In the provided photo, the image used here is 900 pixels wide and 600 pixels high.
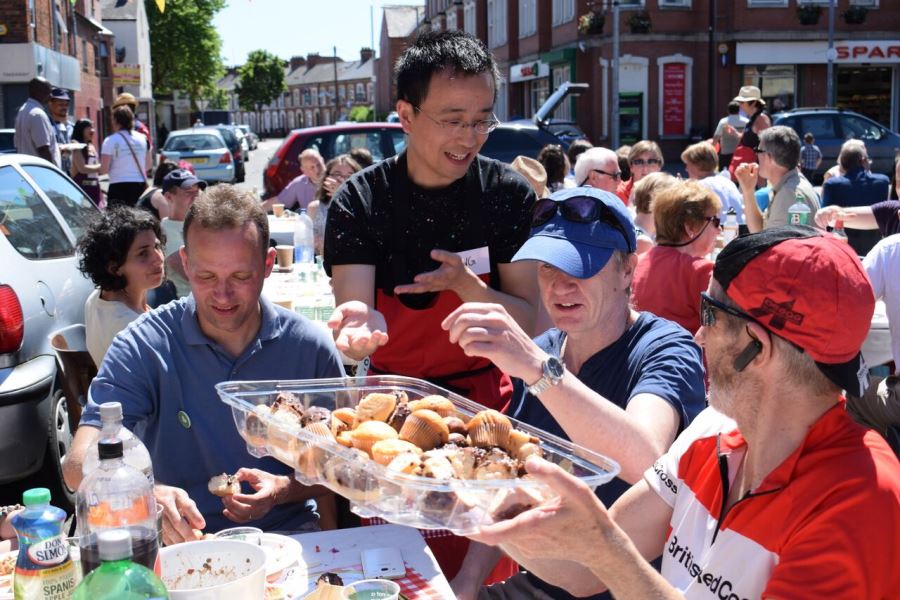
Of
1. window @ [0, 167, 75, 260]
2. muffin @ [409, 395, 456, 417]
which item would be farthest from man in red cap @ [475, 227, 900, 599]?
window @ [0, 167, 75, 260]

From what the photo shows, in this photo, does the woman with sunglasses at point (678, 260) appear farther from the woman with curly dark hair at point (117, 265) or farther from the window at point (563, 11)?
Answer: the window at point (563, 11)

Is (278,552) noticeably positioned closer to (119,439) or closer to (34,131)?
(119,439)

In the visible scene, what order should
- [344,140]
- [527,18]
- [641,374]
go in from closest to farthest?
[641,374]
[344,140]
[527,18]

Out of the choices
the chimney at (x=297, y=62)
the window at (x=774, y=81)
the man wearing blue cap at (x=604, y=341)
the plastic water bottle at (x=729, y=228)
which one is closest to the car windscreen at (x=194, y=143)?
the window at (x=774, y=81)

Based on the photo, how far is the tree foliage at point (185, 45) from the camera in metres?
54.6

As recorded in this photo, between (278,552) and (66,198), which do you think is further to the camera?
(66,198)

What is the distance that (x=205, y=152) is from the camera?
25.7 metres

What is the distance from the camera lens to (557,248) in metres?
2.55

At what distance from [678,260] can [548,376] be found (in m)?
2.90

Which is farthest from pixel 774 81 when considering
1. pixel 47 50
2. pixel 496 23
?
pixel 47 50

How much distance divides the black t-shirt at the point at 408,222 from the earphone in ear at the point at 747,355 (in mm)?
1471

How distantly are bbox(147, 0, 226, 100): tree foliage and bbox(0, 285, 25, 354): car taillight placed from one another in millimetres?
52898

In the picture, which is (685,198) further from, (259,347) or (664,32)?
(664,32)

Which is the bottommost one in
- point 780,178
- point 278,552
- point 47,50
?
point 278,552
